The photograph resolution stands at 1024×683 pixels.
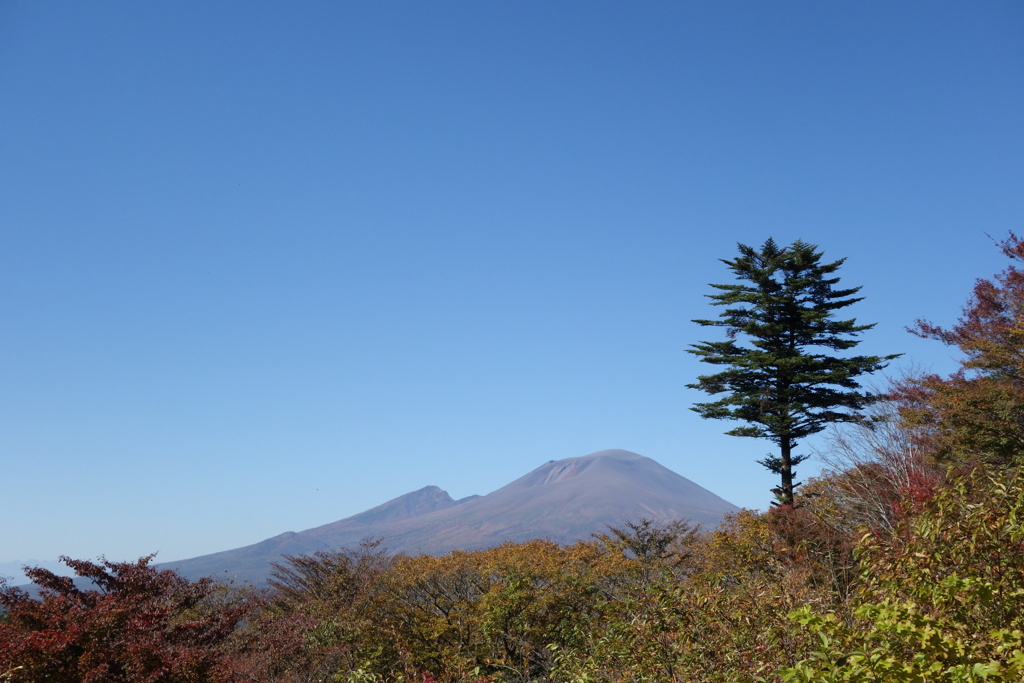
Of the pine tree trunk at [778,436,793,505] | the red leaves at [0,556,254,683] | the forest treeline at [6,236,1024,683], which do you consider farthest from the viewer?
the pine tree trunk at [778,436,793,505]

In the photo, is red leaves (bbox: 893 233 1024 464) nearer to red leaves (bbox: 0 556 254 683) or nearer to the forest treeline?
the forest treeline

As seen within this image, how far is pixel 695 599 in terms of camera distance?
742 cm

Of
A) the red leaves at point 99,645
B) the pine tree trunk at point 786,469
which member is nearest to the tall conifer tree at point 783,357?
the pine tree trunk at point 786,469

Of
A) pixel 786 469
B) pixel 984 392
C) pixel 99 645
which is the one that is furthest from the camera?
pixel 786 469

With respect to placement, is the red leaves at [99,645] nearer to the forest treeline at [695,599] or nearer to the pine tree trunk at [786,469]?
the forest treeline at [695,599]

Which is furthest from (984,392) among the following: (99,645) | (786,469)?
(99,645)

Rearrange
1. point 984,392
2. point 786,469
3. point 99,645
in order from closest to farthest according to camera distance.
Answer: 1. point 99,645
2. point 984,392
3. point 786,469

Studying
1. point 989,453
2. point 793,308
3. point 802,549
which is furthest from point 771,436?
point 989,453

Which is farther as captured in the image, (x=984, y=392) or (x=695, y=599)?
(x=984, y=392)

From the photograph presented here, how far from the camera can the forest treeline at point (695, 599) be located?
4.93 meters

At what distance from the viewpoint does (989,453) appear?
14.9 meters

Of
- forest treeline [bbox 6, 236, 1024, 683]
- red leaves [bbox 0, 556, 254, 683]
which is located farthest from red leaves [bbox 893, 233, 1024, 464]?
red leaves [bbox 0, 556, 254, 683]

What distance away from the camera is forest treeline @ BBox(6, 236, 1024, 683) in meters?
4.93

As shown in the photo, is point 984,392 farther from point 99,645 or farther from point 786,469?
point 99,645
